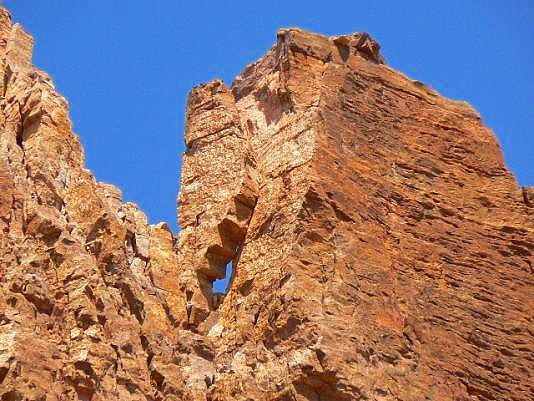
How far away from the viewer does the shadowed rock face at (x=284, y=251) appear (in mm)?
29766

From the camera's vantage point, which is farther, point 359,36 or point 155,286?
point 359,36

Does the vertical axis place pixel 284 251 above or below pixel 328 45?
below

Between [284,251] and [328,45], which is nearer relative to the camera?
[284,251]

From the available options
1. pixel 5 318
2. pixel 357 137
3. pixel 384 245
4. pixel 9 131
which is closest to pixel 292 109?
pixel 357 137

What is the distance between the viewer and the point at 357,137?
A: 36.8 m

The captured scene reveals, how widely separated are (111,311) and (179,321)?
4.25m

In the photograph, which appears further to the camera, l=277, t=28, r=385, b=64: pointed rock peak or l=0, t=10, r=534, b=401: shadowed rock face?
l=277, t=28, r=385, b=64: pointed rock peak

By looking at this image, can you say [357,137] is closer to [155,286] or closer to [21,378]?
[155,286]

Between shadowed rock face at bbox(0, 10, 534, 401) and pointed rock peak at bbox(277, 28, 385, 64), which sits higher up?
pointed rock peak at bbox(277, 28, 385, 64)

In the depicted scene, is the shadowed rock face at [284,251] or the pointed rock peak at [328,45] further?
the pointed rock peak at [328,45]

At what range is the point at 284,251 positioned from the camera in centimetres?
3306

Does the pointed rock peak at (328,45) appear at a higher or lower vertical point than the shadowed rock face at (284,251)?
higher

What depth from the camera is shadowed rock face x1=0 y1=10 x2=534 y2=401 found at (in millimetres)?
29766

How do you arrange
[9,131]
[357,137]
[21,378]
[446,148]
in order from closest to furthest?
[21,378] < [9,131] < [357,137] < [446,148]
